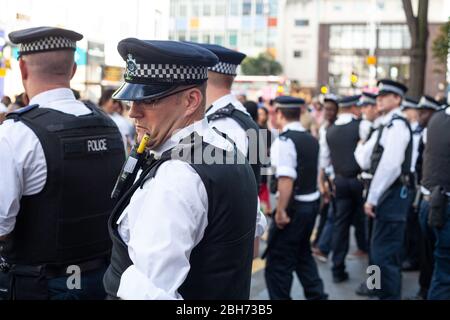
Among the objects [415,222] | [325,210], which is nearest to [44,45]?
[415,222]

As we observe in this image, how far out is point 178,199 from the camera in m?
1.82

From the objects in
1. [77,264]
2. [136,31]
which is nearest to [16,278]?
[77,264]

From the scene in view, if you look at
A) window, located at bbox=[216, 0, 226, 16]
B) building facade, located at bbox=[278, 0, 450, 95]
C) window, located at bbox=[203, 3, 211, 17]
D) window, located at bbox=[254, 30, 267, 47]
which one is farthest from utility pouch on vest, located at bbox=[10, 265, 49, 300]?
building facade, located at bbox=[278, 0, 450, 95]

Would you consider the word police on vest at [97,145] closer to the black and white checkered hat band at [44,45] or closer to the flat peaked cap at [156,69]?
the black and white checkered hat band at [44,45]

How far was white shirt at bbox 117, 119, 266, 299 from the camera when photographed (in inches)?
70.4

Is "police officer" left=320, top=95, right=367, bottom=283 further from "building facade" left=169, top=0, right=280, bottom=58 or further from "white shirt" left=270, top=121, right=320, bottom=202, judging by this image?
"building facade" left=169, top=0, right=280, bottom=58

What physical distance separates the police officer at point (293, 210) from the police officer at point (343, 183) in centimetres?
124

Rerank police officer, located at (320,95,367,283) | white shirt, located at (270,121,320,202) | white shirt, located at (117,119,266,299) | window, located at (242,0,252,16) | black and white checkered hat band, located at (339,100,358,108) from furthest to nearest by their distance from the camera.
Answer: window, located at (242,0,252,16)
black and white checkered hat band, located at (339,100,358,108)
police officer, located at (320,95,367,283)
white shirt, located at (270,121,320,202)
white shirt, located at (117,119,266,299)

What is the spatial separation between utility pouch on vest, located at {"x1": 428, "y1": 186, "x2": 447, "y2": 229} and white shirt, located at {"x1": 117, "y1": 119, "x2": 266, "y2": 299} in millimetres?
3338

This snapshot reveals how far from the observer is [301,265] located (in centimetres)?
562

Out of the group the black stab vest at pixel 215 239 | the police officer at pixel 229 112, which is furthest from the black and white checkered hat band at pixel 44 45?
the black stab vest at pixel 215 239

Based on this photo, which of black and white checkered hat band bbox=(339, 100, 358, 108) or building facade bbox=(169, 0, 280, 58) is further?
building facade bbox=(169, 0, 280, 58)

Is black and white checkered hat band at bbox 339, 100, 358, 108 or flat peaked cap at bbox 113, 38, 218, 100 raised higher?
flat peaked cap at bbox 113, 38, 218, 100

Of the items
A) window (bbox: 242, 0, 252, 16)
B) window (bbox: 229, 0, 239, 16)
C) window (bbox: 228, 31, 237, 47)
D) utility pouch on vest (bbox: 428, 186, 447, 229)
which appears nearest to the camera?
utility pouch on vest (bbox: 428, 186, 447, 229)
